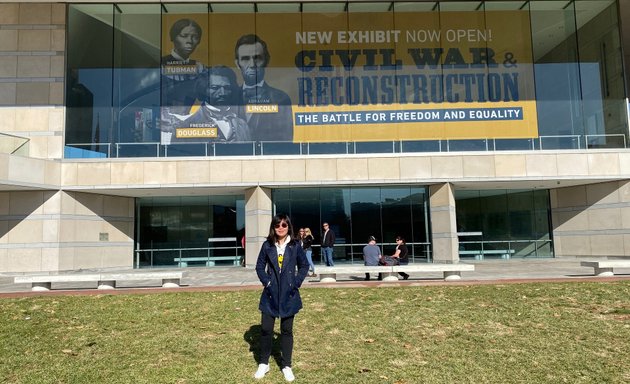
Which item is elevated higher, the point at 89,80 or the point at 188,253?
the point at 89,80

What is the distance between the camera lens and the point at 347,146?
71.2 feet

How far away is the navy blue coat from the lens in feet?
19.0

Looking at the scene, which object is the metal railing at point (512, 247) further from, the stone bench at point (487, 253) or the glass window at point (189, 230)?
the glass window at point (189, 230)

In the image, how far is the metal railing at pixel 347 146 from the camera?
2134 centimetres

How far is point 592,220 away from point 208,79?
1894 centimetres

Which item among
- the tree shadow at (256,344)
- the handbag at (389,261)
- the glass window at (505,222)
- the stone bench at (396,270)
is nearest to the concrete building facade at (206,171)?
the glass window at (505,222)

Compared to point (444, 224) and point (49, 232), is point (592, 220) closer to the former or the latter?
point (444, 224)

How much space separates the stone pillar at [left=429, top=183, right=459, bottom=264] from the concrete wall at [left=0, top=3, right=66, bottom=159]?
662 inches

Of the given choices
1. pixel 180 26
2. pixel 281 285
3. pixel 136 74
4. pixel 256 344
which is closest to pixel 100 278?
pixel 256 344

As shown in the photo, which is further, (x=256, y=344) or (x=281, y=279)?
(x=256, y=344)

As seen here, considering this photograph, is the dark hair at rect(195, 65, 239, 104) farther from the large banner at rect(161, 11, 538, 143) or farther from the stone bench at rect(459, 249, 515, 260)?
the stone bench at rect(459, 249, 515, 260)

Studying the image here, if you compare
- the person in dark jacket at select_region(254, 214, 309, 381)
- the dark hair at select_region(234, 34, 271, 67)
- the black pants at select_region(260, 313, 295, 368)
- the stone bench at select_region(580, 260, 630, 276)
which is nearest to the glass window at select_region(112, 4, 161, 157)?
the dark hair at select_region(234, 34, 271, 67)

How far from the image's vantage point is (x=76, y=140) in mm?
21406

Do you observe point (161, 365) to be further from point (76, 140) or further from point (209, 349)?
point (76, 140)
